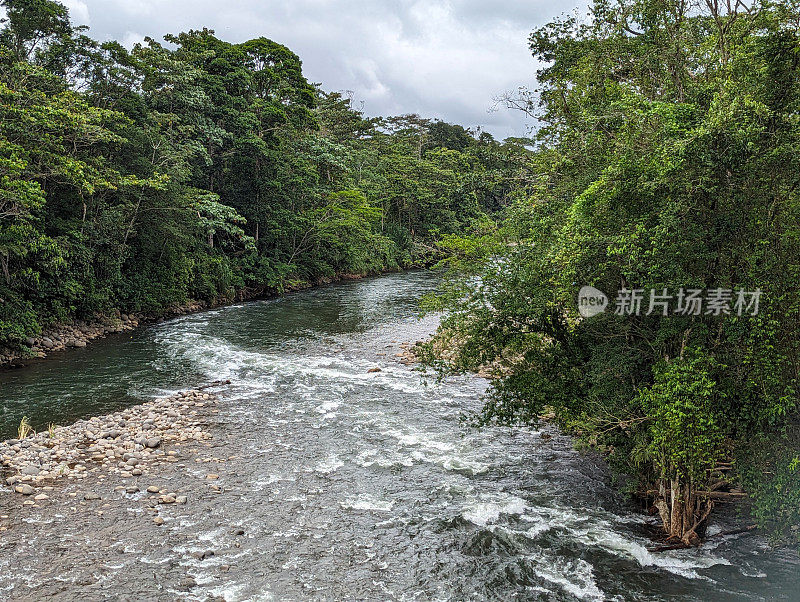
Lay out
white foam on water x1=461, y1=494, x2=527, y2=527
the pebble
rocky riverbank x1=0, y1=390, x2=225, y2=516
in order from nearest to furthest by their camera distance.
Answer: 1. white foam on water x1=461, y1=494, x2=527, y2=527
2. rocky riverbank x1=0, y1=390, x2=225, y2=516
3. the pebble

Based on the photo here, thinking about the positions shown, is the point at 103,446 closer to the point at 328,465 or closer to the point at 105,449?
the point at 105,449

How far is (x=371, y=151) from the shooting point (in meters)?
49.3

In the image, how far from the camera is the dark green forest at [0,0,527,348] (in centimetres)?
1602

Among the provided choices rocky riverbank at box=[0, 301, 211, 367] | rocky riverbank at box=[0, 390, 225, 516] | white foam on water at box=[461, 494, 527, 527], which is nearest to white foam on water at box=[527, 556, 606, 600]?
white foam on water at box=[461, 494, 527, 527]

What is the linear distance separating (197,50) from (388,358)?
20.3 metres

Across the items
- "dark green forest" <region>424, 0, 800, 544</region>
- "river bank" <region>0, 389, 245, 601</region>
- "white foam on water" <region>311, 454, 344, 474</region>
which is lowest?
"river bank" <region>0, 389, 245, 601</region>

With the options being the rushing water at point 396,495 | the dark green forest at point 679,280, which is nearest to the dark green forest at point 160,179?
the dark green forest at point 679,280

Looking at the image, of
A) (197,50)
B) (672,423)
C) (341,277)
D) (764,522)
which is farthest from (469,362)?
(341,277)

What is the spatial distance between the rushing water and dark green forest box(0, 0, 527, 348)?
3762 mm

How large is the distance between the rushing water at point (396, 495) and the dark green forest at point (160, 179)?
376 centimetres

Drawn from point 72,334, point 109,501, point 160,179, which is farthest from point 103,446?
point 160,179

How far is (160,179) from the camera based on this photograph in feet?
66.6

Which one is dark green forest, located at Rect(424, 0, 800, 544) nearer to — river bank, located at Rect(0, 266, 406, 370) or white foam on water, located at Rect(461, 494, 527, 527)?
white foam on water, located at Rect(461, 494, 527, 527)

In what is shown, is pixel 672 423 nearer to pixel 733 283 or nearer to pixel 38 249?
pixel 733 283
